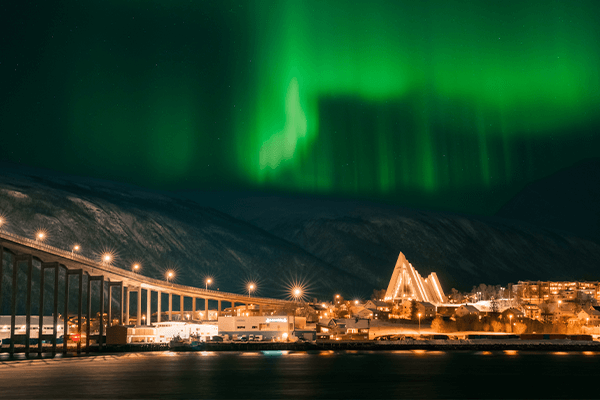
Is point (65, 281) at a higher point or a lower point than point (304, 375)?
higher

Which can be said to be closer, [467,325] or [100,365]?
[100,365]

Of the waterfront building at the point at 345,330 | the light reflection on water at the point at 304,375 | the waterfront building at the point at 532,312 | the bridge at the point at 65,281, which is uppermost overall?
the bridge at the point at 65,281

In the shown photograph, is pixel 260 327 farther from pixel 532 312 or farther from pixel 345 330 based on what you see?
pixel 532 312

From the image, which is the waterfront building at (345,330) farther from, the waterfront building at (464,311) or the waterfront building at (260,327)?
the waterfront building at (464,311)

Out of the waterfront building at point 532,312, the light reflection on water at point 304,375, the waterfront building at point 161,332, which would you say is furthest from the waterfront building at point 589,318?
the waterfront building at point 161,332

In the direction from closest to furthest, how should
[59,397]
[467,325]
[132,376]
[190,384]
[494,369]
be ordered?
[59,397] → [190,384] → [132,376] → [494,369] → [467,325]

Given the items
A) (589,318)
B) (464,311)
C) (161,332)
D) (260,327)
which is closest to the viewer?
(260,327)

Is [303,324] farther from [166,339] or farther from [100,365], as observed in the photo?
[100,365]

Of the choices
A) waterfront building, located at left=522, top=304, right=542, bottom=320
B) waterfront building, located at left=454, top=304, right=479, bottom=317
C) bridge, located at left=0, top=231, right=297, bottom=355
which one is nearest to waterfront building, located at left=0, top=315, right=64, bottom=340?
bridge, located at left=0, top=231, right=297, bottom=355

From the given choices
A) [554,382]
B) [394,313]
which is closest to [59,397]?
[554,382]

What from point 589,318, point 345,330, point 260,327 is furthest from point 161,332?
point 589,318

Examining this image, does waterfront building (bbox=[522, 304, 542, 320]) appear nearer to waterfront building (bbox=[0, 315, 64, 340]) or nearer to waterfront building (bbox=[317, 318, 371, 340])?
waterfront building (bbox=[317, 318, 371, 340])
